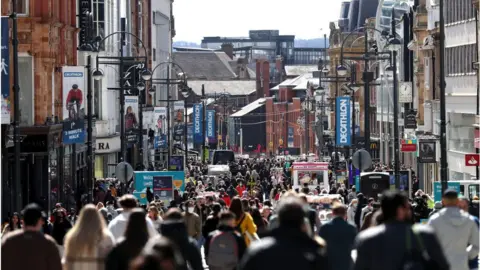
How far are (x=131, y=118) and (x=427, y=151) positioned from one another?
2288cm

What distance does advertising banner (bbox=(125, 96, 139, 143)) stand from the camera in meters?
70.5

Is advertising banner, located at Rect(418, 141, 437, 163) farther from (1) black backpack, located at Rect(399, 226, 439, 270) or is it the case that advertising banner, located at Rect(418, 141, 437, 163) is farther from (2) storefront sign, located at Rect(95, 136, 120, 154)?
(1) black backpack, located at Rect(399, 226, 439, 270)

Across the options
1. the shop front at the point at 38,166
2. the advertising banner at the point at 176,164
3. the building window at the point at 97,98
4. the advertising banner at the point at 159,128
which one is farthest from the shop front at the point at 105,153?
the shop front at the point at 38,166

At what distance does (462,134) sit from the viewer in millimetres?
→ 60281

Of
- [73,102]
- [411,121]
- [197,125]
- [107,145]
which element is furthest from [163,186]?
[197,125]

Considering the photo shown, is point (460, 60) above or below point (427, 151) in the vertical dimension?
above

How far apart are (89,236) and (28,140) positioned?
31.5 meters

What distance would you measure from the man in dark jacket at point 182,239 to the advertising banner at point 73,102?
27551mm

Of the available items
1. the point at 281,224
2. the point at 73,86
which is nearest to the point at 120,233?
the point at 281,224

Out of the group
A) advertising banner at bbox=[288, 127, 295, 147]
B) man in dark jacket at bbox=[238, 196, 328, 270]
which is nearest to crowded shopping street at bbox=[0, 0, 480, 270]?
man in dark jacket at bbox=[238, 196, 328, 270]

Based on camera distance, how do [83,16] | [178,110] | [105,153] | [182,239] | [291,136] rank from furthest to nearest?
[291,136]
[178,110]
[105,153]
[83,16]
[182,239]

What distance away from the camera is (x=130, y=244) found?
13797mm

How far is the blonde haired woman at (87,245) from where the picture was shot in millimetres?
14609

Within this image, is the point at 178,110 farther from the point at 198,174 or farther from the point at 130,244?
the point at 130,244
